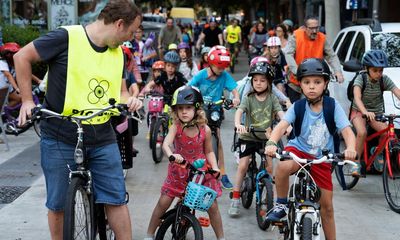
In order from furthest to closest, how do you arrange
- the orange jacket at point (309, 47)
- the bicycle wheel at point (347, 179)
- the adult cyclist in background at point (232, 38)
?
the adult cyclist in background at point (232, 38)
the orange jacket at point (309, 47)
the bicycle wheel at point (347, 179)

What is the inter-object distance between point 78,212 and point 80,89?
80cm

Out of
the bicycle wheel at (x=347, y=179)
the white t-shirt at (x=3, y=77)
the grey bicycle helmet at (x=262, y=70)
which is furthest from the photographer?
A: the white t-shirt at (x=3, y=77)

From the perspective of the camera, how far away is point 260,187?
6.40 m

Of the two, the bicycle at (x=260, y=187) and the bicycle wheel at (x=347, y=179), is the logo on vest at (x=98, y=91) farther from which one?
the bicycle wheel at (x=347, y=179)

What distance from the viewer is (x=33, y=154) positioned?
9.86m

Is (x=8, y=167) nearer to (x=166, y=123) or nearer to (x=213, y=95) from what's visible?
(x=166, y=123)

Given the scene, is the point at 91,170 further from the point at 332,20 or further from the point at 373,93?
the point at 332,20

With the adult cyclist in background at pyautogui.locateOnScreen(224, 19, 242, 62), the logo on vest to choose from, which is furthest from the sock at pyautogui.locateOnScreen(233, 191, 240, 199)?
the adult cyclist in background at pyautogui.locateOnScreen(224, 19, 242, 62)

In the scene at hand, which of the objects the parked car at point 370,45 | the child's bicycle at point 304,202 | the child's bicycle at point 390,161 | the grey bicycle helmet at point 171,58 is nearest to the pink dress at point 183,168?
the child's bicycle at point 304,202

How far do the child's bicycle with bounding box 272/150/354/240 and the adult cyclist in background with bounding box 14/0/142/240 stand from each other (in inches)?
46.4

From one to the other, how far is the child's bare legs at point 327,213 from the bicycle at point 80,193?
1624 millimetres

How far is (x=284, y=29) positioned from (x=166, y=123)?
6721 millimetres

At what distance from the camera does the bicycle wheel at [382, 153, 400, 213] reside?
7.22 metres

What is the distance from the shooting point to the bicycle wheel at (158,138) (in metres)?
9.35
